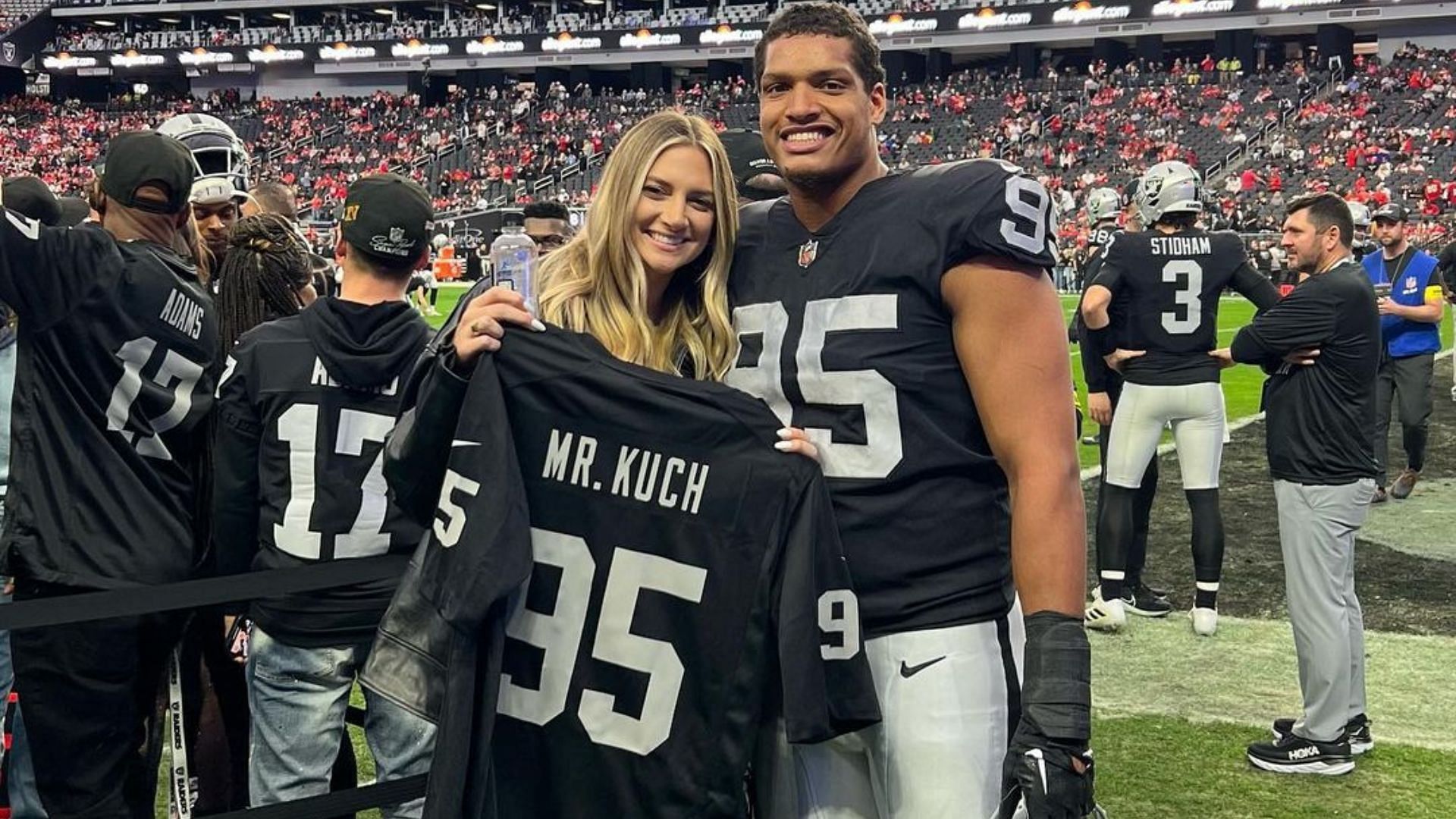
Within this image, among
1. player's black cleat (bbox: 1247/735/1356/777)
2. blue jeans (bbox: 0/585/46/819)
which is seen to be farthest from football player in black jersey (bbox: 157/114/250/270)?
player's black cleat (bbox: 1247/735/1356/777)

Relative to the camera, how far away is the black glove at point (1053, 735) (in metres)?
2.21

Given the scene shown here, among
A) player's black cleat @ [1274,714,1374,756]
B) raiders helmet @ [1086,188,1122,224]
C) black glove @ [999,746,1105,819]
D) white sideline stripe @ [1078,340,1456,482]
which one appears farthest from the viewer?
white sideline stripe @ [1078,340,1456,482]

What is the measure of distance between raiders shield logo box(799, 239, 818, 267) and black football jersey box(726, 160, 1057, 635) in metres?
0.06

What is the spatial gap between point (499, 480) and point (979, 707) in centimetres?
92

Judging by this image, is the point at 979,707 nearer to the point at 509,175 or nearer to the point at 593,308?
the point at 593,308

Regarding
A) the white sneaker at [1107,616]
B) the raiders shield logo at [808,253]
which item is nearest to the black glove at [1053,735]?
the raiders shield logo at [808,253]

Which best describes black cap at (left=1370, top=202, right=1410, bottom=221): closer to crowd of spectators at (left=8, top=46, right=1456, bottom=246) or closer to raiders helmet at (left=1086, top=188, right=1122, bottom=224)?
raiders helmet at (left=1086, top=188, right=1122, bottom=224)

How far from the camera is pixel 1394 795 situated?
4734 mm

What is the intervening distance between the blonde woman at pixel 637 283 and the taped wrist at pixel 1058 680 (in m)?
0.53

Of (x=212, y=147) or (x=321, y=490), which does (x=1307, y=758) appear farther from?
(x=212, y=147)

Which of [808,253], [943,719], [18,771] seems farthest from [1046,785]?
[18,771]

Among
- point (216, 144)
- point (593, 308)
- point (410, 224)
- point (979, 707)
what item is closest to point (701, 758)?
point (979, 707)

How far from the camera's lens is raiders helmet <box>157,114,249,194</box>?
14.5ft

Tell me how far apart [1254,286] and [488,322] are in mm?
5098
